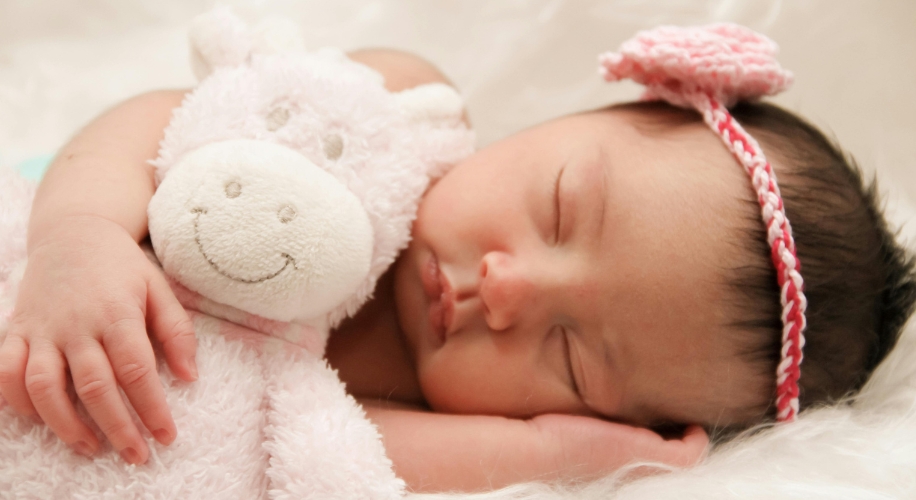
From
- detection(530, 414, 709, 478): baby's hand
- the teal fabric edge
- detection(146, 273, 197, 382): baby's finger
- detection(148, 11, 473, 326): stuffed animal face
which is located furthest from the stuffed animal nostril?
the teal fabric edge

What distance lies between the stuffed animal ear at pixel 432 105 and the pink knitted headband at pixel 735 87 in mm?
234

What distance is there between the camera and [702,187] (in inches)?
33.5

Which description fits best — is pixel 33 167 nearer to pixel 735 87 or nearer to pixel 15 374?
pixel 15 374

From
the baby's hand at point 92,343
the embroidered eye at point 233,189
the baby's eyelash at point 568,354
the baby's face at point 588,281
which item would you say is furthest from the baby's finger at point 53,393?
the baby's eyelash at point 568,354

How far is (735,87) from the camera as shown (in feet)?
3.23

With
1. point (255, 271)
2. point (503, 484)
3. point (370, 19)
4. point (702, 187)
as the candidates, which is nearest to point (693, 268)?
point (702, 187)

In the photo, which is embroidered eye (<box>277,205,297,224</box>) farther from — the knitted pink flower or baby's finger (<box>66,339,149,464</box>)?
the knitted pink flower

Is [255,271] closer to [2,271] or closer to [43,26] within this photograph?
[2,271]

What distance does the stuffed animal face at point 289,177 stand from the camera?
0.70 metres

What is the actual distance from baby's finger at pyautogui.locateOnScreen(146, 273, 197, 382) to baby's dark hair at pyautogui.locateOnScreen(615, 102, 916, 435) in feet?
1.98

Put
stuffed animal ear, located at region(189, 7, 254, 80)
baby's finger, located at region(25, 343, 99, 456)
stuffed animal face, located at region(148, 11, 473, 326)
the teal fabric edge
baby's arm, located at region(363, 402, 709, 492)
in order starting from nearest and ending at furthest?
baby's finger, located at region(25, 343, 99, 456)
stuffed animal face, located at region(148, 11, 473, 326)
baby's arm, located at region(363, 402, 709, 492)
stuffed animal ear, located at region(189, 7, 254, 80)
the teal fabric edge

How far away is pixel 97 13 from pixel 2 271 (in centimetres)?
95

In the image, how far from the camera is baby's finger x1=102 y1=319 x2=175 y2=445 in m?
0.62

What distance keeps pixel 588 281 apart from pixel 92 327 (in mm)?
536
